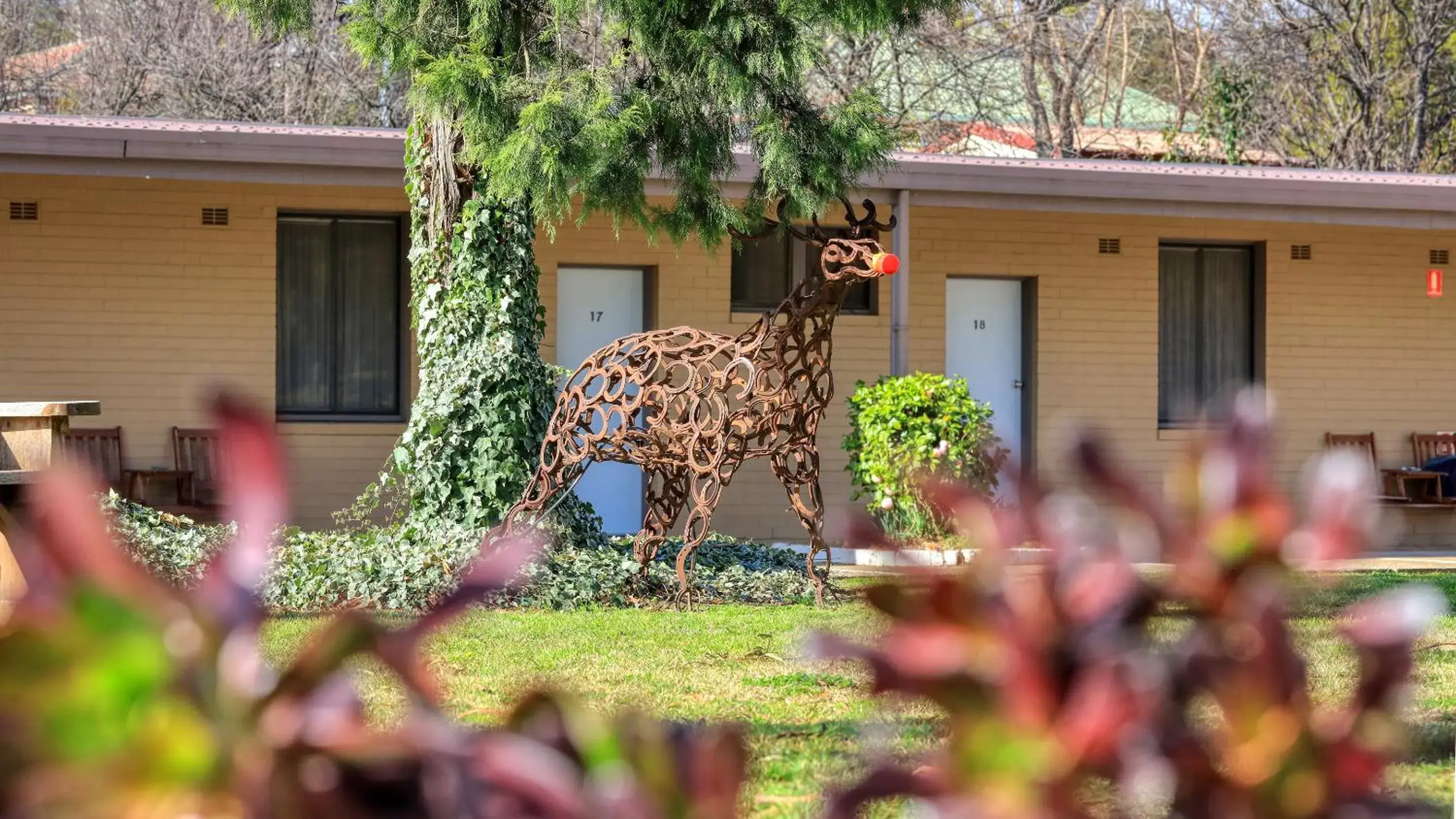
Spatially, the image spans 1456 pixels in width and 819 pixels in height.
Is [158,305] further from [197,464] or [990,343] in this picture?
[990,343]

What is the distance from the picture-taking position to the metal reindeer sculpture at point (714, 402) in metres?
9.10

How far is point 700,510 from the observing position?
924 cm

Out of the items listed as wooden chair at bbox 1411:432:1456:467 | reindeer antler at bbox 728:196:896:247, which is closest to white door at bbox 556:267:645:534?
reindeer antler at bbox 728:196:896:247

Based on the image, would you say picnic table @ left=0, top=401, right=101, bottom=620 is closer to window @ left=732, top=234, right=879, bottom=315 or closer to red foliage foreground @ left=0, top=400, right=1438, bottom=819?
red foliage foreground @ left=0, top=400, right=1438, bottom=819

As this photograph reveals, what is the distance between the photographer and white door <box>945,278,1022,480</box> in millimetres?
15086

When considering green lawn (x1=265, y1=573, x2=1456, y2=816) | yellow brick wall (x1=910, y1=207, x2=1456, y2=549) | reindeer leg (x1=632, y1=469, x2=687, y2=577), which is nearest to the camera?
green lawn (x1=265, y1=573, x2=1456, y2=816)

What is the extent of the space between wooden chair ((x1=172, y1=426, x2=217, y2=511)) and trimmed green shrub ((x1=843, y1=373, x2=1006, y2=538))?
5.04 m

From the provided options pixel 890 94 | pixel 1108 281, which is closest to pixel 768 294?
pixel 1108 281

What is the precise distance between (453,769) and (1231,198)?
1449 centimetres

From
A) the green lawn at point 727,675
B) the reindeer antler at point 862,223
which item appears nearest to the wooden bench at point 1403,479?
the green lawn at point 727,675

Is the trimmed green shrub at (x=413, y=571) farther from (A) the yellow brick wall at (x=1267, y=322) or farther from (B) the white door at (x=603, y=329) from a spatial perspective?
(A) the yellow brick wall at (x=1267, y=322)

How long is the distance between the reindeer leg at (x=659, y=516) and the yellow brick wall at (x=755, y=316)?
2.77m

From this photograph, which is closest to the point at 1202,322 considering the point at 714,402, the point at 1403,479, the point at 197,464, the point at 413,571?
the point at 1403,479

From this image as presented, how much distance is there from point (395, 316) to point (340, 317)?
46cm
